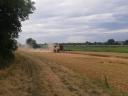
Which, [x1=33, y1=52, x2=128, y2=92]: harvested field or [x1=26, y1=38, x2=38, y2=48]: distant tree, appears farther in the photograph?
[x1=26, y1=38, x2=38, y2=48]: distant tree

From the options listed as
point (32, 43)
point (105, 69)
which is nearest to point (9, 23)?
point (105, 69)

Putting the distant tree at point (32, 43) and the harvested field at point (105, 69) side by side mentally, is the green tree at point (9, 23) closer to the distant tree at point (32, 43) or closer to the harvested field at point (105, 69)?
the harvested field at point (105, 69)

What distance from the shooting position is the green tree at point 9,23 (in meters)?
32.9

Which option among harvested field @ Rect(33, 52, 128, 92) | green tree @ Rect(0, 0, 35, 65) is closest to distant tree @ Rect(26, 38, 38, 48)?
harvested field @ Rect(33, 52, 128, 92)

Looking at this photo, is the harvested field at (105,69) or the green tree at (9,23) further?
the green tree at (9,23)

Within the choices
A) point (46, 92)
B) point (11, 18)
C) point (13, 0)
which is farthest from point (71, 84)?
point (11, 18)

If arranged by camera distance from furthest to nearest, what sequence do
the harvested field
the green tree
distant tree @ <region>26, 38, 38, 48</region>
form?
distant tree @ <region>26, 38, 38, 48</region> < the green tree < the harvested field

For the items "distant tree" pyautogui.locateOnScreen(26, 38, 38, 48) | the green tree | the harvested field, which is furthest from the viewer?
"distant tree" pyautogui.locateOnScreen(26, 38, 38, 48)

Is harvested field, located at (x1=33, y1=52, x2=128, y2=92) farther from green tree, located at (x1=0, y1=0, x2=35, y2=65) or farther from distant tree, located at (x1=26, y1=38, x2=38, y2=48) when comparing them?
distant tree, located at (x1=26, y1=38, x2=38, y2=48)

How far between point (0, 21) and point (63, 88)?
1774 cm

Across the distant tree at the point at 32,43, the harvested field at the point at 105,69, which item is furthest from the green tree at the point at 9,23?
the distant tree at the point at 32,43

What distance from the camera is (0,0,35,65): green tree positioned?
32938 mm

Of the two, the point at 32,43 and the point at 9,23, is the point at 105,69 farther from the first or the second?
the point at 32,43

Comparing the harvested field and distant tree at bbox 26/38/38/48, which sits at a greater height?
distant tree at bbox 26/38/38/48
